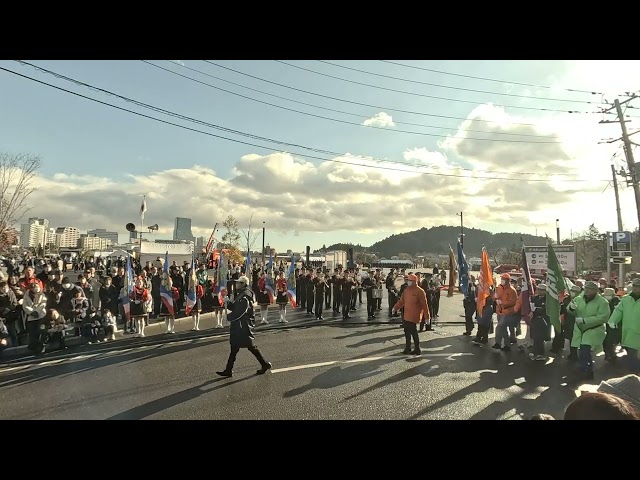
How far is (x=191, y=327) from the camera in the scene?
1355cm

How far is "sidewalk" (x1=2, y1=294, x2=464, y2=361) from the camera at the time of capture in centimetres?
986

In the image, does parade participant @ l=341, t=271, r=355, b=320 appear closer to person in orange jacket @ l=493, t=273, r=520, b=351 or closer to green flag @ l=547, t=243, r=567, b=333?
person in orange jacket @ l=493, t=273, r=520, b=351

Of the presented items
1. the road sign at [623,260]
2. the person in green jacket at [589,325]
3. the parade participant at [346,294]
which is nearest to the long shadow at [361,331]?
the parade participant at [346,294]

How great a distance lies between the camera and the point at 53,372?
7.87 metres

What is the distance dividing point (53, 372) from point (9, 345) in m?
3.22

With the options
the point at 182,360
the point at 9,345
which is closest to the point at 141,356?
the point at 182,360

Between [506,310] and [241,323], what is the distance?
22.3ft

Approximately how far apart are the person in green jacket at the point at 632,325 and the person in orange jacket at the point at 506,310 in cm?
262

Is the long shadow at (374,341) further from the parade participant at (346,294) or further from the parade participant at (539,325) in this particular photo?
the parade participant at (346,294)

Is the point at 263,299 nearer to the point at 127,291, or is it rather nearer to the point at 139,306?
the point at 139,306

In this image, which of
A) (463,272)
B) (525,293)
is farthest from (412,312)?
(463,272)

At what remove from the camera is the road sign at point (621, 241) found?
16.8m
